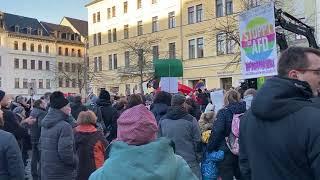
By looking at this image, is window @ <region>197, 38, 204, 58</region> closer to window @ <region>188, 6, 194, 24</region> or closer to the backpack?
window @ <region>188, 6, 194, 24</region>

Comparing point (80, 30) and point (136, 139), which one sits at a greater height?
point (80, 30)

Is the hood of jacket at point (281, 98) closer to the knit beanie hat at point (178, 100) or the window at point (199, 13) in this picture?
the knit beanie hat at point (178, 100)

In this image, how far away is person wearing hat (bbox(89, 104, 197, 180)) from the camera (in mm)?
2818

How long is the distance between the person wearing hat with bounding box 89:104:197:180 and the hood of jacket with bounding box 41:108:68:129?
13.5ft

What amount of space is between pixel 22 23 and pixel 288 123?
8258 cm

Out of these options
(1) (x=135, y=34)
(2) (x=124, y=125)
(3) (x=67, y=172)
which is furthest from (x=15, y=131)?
(1) (x=135, y=34)

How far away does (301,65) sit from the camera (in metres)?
2.95

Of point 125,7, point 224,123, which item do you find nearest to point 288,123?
point 224,123

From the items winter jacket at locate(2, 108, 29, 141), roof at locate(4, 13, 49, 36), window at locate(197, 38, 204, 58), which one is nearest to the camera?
winter jacket at locate(2, 108, 29, 141)

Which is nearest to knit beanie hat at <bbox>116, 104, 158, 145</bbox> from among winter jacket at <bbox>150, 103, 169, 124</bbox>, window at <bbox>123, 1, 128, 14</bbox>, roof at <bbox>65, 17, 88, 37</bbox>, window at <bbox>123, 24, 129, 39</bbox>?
winter jacket at <bbox>150, 103, 169, 124</bbox>

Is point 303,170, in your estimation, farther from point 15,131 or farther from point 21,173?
point 15,131

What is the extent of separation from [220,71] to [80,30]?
49.2 m

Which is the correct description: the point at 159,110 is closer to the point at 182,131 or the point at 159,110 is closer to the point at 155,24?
the point at 182,131

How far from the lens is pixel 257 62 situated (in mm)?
8953
